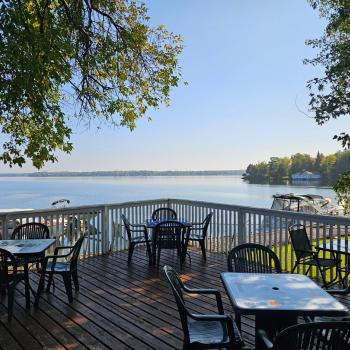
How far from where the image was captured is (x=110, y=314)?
4.15 m

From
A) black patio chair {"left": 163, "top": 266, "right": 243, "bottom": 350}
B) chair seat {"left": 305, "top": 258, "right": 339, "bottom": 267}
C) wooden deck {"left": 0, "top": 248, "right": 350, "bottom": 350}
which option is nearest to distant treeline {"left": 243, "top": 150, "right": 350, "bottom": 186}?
chair seat {"left": 305, "top": 258, "right": 339, "bottom": 267}

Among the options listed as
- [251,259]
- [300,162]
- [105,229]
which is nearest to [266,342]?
[251,259]

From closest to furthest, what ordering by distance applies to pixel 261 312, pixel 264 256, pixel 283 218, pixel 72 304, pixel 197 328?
pixel 261 312
pixel 197 328
pixel 264 256
pixel 72 304
pixel 283 218

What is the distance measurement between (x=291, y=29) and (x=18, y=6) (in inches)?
222

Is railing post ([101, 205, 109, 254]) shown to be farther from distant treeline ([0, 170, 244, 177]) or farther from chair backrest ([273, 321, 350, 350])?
distant treeline ([0, 170, 244, 177])

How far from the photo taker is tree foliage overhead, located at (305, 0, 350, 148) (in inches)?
223

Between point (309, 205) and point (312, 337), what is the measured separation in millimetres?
12181

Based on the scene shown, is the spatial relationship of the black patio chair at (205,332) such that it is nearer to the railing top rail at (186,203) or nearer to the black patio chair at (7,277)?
the black patio chair at (7,277)

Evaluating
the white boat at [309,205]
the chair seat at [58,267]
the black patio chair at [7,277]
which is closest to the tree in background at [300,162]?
the white boat at [309,205]

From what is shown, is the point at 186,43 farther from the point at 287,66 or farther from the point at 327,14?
the point at 327,14

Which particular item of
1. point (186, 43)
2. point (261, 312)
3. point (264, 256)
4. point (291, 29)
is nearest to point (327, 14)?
point (291, 29)

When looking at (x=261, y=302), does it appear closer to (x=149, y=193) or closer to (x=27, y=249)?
(x=27, y=249)

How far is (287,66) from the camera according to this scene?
8016mm

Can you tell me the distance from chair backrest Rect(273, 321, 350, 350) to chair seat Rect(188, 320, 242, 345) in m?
0.72
